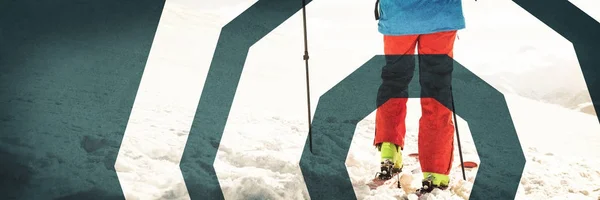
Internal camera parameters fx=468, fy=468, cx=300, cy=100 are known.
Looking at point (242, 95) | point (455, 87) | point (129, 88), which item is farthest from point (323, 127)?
point (455, 87)

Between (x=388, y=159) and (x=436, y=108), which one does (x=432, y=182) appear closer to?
(x=388, y=159)

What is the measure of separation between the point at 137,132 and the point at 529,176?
3.38 metres

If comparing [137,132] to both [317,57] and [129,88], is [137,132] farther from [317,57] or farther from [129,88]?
[317,57]

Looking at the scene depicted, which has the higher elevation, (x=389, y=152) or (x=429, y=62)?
(x=429, y=62)

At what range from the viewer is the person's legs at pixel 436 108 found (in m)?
3.13
